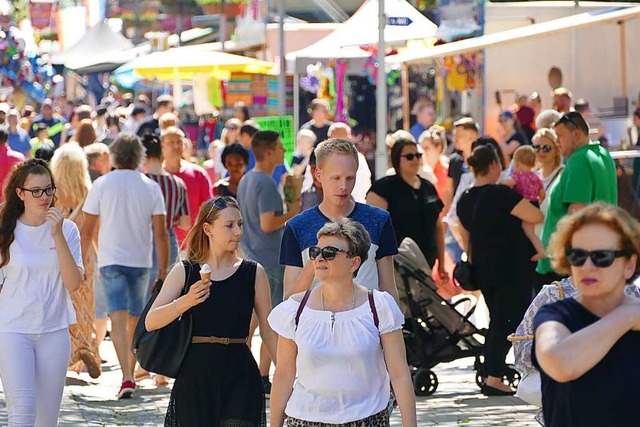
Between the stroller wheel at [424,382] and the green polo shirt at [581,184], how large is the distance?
1.17m

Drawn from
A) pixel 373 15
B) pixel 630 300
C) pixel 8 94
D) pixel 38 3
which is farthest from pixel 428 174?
pixel 38 3

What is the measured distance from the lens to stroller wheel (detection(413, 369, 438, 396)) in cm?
1047

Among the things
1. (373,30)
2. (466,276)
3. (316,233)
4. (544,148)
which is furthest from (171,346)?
(373,30)

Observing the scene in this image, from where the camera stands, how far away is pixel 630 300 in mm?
4070

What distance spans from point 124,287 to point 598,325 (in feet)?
23.9

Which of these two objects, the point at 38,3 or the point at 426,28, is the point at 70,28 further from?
the point at 426,28

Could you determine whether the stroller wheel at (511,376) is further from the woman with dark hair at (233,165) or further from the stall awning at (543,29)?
the stall awning at (543,29)

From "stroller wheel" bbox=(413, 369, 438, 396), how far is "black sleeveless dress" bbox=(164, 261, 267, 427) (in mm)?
4161

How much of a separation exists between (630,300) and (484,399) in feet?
20.7


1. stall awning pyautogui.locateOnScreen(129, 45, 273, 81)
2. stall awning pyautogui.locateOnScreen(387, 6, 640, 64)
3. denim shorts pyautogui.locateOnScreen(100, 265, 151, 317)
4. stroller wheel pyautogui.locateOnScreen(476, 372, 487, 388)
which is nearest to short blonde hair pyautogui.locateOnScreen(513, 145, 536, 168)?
stroller wheel pyautogui.locateOnScreen(476, 372, 487, 388)

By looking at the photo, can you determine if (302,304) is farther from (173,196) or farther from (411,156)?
Result: (173,196)

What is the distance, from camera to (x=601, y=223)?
4.08 m

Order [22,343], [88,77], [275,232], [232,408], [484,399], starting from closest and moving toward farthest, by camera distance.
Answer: [232,408]
[22,343]
[484,399]
[275,232]
[88,77]

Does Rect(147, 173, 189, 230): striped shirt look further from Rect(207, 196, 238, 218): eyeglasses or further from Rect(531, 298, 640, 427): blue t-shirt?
Rect(531, 298, 640, 427): blue t-shirt
